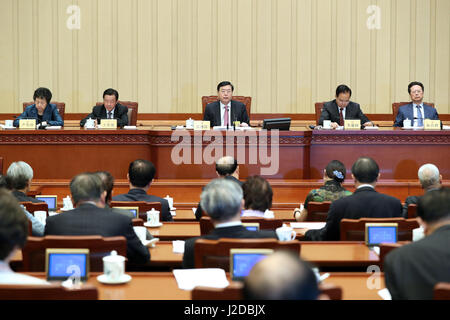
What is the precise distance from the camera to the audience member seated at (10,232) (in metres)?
1.89

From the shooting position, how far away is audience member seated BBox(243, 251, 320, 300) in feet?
4.15

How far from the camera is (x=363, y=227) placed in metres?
3.49

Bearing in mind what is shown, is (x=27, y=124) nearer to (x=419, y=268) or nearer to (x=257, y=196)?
(x=257, y=196)

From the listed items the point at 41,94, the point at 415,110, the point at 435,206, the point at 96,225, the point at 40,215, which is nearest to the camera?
the point at 435,206

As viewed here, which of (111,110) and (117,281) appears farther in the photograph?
(111,110)

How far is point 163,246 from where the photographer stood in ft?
11.0

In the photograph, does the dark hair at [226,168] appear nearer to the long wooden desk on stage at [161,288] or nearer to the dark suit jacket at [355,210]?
the dark suit jacket at [355,210]

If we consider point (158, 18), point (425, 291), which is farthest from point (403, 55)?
point (425, 291)

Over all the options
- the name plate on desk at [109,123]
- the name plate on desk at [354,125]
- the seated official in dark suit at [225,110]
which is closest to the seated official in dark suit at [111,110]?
the name plate on desk at [109,123]

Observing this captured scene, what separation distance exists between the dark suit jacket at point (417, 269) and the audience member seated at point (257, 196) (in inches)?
58.7

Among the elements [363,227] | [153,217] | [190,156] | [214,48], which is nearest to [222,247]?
[363,227]

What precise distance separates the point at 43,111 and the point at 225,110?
2.10 meters

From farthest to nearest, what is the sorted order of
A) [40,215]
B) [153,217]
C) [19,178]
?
1. [19,178]
2. [153,217]
3. [40,215]

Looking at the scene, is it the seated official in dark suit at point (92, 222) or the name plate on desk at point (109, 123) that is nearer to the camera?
the seated official in dark suit at point (92, 222)
